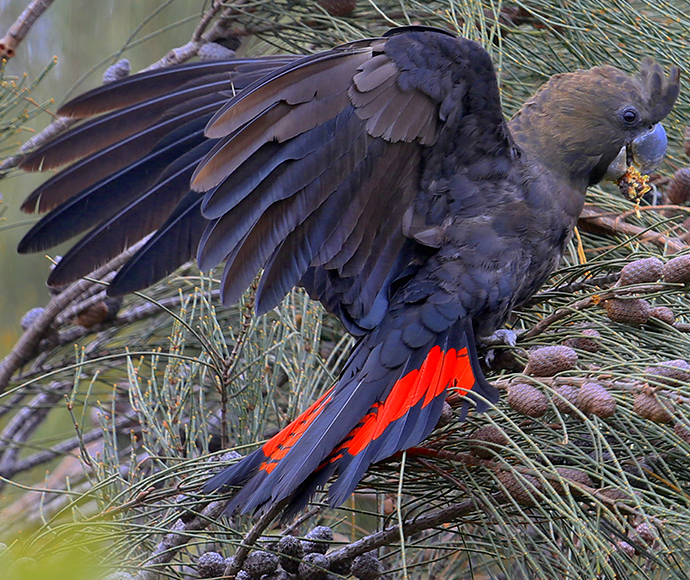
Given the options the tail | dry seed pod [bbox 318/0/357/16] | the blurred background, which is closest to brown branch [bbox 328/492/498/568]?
the tail

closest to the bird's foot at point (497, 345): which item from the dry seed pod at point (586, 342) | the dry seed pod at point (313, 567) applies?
the dry seed pod at point (586, 342)

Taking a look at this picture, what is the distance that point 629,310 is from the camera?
3.67 feet

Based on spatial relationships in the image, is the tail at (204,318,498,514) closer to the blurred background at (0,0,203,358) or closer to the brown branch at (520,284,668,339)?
the brown branch at (520,284,668,339)

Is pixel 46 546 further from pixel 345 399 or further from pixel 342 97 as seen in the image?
pixel 342 97

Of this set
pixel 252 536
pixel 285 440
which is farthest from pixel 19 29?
pixel 252 536

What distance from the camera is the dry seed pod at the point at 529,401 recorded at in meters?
0.95

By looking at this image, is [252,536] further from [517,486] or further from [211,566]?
[517,486]

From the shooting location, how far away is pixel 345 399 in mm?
1243

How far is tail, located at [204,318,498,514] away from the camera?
1.06m

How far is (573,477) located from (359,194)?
0.61 meters

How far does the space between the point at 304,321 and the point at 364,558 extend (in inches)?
23.7

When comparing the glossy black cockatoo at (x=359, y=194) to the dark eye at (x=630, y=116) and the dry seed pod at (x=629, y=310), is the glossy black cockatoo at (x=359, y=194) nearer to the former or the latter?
the dark eye at (x=630, y=116)

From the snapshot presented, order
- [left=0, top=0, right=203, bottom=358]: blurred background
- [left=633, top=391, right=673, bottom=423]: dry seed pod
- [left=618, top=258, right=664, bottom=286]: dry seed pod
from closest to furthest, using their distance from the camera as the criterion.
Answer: [left=633, top=391, right=673, bottom=423]: dry seed pod, [left=618, top=258, right=664, bottom=286]: dry seed pod, [left=0, top=0, right=203, bottom=358]: blurred background

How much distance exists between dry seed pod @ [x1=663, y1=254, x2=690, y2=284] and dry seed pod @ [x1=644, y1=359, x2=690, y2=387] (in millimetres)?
157
